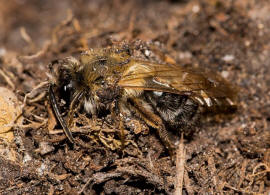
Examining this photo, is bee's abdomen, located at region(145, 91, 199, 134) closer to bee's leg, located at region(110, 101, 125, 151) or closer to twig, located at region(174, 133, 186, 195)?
twig, located at region(174, 133, 186, 195)

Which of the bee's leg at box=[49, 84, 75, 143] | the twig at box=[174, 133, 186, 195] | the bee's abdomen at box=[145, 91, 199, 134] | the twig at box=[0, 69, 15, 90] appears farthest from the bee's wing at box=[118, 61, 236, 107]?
the twig at box=[0, 69, 15, 90]

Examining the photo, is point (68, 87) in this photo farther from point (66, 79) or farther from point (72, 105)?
point (72, 105)

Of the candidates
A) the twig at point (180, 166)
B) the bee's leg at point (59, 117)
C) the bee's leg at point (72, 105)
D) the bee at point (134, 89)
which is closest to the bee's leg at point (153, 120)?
the bee at point (134, 89)

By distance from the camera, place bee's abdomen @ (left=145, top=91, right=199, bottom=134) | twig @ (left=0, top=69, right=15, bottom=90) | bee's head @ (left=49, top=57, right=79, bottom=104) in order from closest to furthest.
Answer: bee's head @ (left=49, top=57, right=79, bottom=104)
bee's abdomen @ (left=145, top=91, right=199, bottom=134)
twig @ (left=0, top=69, right=15, bottom=90)

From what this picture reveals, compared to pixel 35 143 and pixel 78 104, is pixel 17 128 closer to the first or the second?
pixel 35 143

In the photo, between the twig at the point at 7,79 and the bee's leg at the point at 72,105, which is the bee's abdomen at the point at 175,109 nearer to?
the bee's leg at the point at 72,105

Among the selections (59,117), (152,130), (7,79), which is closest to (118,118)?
(152,130)

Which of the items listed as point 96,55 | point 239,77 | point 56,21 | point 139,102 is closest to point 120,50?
point 96,55
